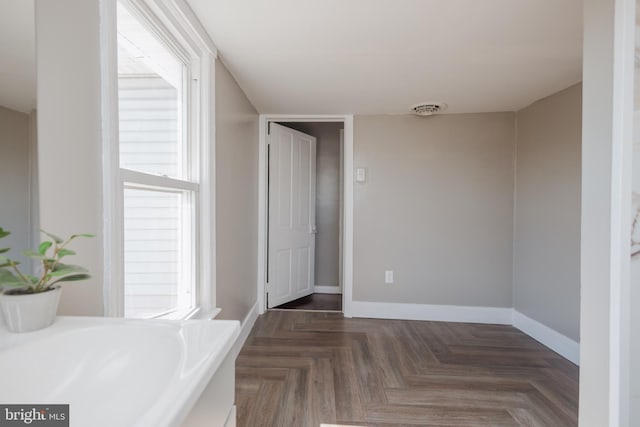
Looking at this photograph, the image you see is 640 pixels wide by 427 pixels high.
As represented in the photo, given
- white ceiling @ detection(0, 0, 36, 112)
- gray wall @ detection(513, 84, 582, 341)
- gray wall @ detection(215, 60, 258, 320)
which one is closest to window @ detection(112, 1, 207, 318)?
gray wall @ detection(215, 60, 258, 320)

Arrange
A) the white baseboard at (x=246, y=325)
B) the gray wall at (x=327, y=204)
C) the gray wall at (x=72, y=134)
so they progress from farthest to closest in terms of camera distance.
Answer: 1. the gray wall at (x=327, y=204)
2. the white baseboard at (x=246, y=325)
3. the gray wall at (x=72, y=134)

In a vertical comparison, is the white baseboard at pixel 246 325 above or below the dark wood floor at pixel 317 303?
above

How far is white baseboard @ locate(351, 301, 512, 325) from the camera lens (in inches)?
116

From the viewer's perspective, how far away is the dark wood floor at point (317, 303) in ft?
11.2

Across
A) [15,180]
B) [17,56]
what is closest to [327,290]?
[15,180]

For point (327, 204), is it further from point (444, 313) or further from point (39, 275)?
point (39, 275)

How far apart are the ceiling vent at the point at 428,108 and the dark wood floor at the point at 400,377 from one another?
80.5 inches

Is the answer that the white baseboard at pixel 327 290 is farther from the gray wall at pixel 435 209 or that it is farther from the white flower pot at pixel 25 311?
the white flower pot at pixel 25 311

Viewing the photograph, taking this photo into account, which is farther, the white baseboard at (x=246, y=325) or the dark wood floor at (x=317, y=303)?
the dark wood floor at (x=317, y=303)

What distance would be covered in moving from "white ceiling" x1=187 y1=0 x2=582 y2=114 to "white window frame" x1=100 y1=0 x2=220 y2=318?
140mm

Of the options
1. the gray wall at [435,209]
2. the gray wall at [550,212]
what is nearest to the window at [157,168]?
the gray wall at [435,209]

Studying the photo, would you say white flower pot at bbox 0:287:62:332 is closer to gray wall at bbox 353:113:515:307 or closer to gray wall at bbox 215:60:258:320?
gray wall at bbox 215:60:258:320

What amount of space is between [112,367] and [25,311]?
239 mm

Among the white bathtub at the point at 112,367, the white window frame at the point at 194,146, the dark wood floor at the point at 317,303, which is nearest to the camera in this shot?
the white bathtub at the point at 112,367
